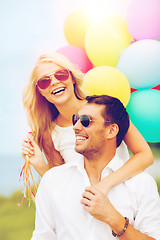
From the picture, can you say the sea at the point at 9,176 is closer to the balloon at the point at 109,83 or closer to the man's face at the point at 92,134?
the balloon at the point at 109,83

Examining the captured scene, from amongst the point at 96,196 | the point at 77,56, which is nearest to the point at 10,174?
the point at 77,56

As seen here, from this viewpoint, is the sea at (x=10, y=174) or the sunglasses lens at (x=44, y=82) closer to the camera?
the sunglasses lens at (x=44, y=82)

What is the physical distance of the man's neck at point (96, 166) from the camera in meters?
1.43

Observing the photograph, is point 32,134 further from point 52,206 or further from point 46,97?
point 52,206

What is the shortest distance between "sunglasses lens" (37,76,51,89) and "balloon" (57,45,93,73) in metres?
0.30

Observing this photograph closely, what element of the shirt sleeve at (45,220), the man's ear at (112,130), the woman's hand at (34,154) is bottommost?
the shirt sleeve at (45,220)

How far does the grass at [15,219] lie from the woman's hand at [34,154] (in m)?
1.05

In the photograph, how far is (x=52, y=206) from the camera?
1.40 metres

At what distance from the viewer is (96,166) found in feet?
4.72

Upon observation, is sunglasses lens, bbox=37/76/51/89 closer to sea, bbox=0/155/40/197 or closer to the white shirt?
the white shirt

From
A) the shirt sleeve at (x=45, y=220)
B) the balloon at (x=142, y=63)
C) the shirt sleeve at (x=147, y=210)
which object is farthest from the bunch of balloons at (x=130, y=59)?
the shirt sleeve at (x=45, y=220)

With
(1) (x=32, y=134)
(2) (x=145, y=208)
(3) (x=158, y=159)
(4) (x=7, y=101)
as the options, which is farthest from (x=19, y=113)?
(2) (x=145, y=208)

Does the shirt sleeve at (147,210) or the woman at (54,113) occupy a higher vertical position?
the woman at (54,113)

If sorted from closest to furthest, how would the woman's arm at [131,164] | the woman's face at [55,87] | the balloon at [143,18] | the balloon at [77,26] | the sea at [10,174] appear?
the woman's arm at [131,164] → the woman's face at [55,87] → the balloon at [143,18] → the balloon at [77,26] → the sea at [10,174]
